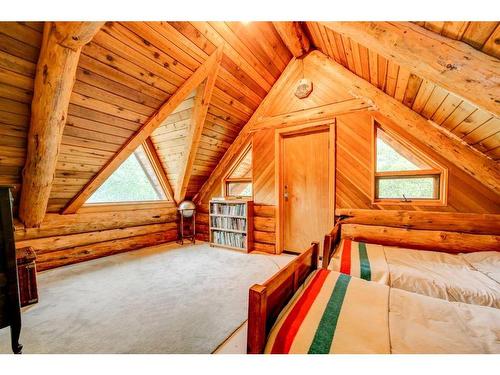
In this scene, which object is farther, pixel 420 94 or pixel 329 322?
pixel 420 94

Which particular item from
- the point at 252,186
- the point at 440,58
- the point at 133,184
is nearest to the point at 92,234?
the point at 133,184

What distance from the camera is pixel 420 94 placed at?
2.07 metres

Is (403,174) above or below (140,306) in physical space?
above

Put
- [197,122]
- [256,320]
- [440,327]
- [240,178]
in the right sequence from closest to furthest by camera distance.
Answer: [256,320]
[440,327]
[197,122]
[240,178]

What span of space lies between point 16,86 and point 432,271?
3692 mm

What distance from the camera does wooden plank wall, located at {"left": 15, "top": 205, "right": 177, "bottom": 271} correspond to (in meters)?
2.73

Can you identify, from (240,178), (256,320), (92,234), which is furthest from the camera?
(240,178)

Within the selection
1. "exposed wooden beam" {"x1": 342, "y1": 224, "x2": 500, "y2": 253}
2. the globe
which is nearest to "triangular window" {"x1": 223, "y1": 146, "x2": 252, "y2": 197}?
the globe

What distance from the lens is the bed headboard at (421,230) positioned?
2.14 meters

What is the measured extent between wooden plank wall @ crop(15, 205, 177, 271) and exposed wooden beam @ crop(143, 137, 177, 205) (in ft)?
1.24

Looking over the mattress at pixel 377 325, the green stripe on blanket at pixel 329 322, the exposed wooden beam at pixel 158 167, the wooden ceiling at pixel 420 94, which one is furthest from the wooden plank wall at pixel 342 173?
the green stripe on blanket at pixel 329 322

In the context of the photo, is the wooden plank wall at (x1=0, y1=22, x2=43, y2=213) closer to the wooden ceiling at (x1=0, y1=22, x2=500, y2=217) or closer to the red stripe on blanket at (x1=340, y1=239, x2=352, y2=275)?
the wooden ceiling at (x1=0, y1=22, x2=500, y2=217)

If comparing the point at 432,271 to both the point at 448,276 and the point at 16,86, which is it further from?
the point at 16,86

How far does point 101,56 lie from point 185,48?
85 cm
